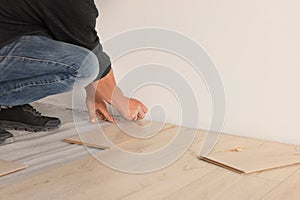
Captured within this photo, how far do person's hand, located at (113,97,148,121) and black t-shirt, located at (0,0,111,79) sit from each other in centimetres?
35

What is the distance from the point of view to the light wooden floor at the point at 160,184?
1090 mm

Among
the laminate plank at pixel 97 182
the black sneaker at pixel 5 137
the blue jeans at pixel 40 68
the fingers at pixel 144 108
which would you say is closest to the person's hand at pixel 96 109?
the fingers at pixel 144 108

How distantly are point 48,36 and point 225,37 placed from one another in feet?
2.17

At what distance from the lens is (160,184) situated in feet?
3.81

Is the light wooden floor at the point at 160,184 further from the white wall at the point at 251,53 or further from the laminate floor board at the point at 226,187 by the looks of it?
the white wall at the point at 251,53

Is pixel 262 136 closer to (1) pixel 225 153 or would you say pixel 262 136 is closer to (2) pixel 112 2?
(1) pixel 225 153

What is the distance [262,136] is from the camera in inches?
61.3

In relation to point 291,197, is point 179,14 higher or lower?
higher

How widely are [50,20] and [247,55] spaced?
73 centimetres

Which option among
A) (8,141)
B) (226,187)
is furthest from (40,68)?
(226,187)

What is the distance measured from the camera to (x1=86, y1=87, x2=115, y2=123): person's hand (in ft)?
5.96

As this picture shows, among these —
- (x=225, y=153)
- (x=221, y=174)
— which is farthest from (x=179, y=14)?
(x=221, y=174)

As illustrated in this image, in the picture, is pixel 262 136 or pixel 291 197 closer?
pixel 291 197

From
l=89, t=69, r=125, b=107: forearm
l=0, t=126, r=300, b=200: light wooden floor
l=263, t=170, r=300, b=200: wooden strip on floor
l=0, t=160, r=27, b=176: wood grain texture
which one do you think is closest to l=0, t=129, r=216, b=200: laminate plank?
l=0, t=126, r=300, b=200: light wooden floor
